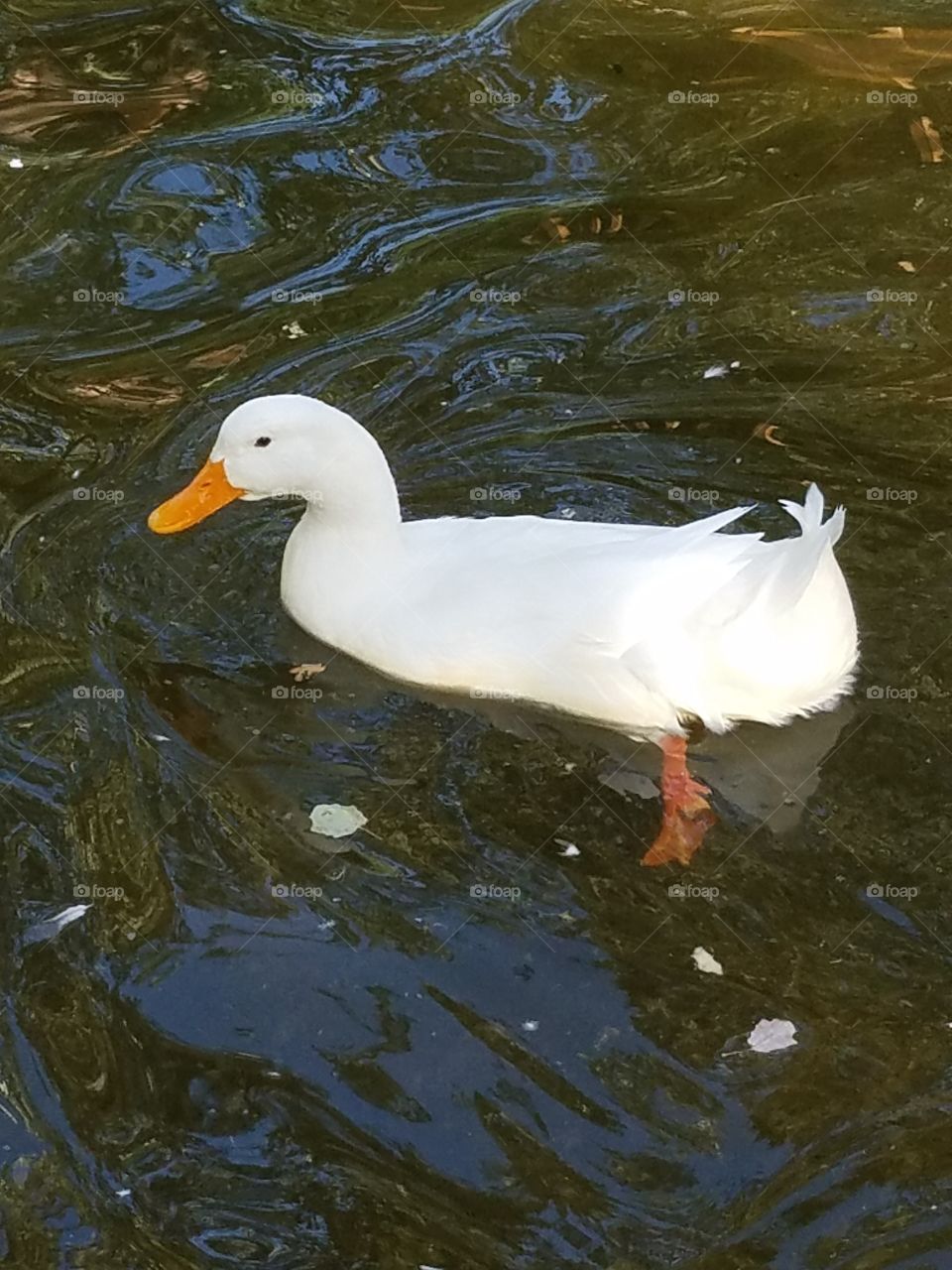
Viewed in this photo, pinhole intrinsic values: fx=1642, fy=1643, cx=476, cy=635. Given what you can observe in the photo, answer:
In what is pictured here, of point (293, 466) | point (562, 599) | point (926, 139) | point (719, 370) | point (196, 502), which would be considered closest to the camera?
point (562, 599)

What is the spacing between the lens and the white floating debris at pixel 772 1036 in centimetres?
381

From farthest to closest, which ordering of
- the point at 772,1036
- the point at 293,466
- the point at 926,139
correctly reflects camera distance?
the point at 926,139
the point at 293,466
the point at 772,1036

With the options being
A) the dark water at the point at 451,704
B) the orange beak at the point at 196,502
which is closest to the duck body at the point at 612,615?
the dark water at the point at 451,704

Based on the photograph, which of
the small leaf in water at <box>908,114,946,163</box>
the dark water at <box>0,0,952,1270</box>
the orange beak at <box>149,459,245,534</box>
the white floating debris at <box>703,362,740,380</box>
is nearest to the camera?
the dark water at <box>0,0,952,1270</box>

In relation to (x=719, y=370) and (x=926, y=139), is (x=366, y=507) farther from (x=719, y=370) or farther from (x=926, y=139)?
(x=926, y=139)

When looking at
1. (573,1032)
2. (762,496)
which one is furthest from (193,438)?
(573,1032)

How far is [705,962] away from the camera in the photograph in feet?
13.2

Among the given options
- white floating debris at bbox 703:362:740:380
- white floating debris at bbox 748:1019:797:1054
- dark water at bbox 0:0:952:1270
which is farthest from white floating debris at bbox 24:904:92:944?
white floating debris at bbox 703:362:740:380

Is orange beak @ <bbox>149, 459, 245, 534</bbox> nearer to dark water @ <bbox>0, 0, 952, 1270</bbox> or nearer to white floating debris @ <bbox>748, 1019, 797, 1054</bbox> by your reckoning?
dark water @ <bbox>0, 0, 952, 1270</bbox>

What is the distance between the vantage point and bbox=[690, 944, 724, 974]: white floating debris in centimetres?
401

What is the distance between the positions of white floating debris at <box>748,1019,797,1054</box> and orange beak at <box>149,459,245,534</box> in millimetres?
2211

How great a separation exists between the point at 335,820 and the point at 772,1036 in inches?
52.1

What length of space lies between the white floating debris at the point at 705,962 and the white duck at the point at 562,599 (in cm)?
35

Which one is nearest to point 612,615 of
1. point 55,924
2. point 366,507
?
point 366,507
